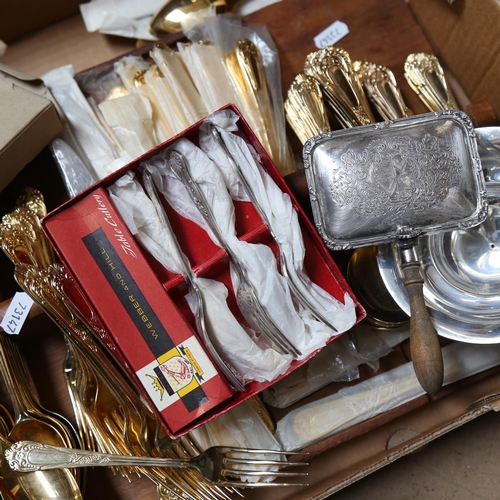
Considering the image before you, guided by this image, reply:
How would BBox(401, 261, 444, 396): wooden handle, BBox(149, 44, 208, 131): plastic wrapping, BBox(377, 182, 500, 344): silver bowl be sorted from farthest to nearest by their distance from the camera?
BBox(149, 44, 208, 131): plastic wrapping, BBox(377, 182, 500, 344): silver bowl, BBox(401, 261, 444, 396): wooden handle

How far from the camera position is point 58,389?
922 mm

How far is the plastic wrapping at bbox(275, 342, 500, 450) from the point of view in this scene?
886 millimetres

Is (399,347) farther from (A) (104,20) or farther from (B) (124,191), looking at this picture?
(A) (104,20)

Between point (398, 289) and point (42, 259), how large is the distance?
612 mm

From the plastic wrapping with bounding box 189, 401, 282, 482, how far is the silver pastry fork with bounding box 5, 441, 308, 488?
2 cm

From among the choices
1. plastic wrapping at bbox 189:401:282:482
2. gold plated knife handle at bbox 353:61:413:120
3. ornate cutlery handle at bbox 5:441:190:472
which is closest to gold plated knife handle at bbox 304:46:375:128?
gold plated knife handle at bbox 353:61:413:120

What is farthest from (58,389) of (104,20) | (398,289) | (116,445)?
(104,20)

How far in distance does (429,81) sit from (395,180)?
357 mm

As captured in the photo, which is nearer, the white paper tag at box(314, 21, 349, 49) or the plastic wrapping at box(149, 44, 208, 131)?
the plastic wrapping at box(149, 44, 208, 131)

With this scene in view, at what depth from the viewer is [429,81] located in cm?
97

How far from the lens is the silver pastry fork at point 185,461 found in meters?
0.70

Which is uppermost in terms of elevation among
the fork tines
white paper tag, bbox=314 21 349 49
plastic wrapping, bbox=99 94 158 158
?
plastic wrapping, bbox=99 94 158 158

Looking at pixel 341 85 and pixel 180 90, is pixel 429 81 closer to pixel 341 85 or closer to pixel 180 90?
pixel 341 85

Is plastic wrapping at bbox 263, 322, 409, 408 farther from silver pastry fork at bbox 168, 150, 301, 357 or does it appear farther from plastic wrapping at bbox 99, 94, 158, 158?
plastic wrapping at bbox 99, 94, 158, 158
